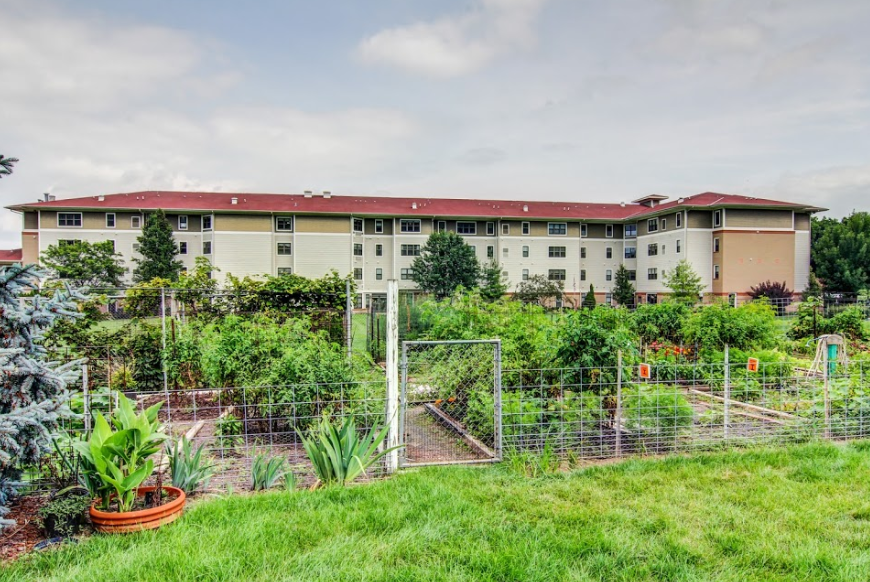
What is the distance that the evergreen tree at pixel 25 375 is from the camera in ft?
9.85

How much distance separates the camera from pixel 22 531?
11.0 ft

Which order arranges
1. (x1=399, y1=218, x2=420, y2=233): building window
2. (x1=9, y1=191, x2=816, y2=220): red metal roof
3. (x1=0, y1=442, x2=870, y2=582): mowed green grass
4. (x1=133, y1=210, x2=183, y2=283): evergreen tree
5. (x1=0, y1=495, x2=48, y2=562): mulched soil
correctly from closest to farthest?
(x1=0, y1=442, x2=870, y2=582): mowed green grass → (x1=0, y1=495, x2=48, y2=562): mulched soil → (x1=133, y1=210, x2=183, y2=283): evergreen tree → (x1=9, y1=191, x2=816, y2=220): red metal roof → (x1=399, y1=218, x2=420, y2=233): building window

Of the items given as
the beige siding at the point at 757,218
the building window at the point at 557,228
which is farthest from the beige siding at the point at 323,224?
the beige siding at the point at 757,218

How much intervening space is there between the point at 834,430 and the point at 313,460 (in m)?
5.29

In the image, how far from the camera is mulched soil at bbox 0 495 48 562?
3133 millimetres

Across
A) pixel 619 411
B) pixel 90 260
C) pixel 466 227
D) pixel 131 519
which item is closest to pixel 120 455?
pixel 131 519

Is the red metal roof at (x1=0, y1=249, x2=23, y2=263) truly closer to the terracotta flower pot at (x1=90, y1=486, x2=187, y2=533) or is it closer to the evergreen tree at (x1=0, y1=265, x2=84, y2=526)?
the evergreen tree at (x1=0, y1=265, x2=84, y2=526)

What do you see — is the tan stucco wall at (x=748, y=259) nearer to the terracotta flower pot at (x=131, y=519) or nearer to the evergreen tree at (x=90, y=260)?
the evergreen tree at (x=90, y=260)

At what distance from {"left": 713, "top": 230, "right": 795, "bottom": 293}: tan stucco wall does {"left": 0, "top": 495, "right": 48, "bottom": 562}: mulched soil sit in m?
43.3

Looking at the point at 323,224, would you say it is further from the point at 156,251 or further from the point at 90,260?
the point at 90,260

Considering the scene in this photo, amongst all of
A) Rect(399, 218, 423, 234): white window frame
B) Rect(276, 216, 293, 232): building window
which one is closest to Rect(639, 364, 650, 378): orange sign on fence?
Rect(276, 216, 293, 232): building window

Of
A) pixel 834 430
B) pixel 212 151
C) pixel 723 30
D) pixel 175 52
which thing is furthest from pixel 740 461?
pixel 212 151

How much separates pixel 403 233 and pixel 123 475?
1596 inches

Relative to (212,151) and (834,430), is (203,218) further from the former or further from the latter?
(834,430)
